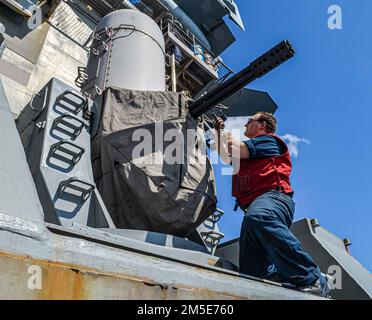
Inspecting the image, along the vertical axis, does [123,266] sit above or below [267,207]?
below

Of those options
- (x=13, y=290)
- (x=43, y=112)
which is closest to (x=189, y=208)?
(x=43, y=112)

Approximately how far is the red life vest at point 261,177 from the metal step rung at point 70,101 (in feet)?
4.02

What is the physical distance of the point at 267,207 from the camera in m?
2.17

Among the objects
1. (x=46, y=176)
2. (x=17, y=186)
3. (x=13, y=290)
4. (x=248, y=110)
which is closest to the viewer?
(x=13, y=290)

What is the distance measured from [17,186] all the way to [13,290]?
12.6 inches

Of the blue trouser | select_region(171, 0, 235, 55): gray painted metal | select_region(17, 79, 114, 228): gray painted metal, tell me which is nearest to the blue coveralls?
the blue trouser

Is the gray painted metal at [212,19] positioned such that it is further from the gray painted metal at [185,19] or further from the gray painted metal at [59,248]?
the gray painted metal at [59,248]

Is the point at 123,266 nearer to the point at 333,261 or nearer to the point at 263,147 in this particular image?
the point at 263,147

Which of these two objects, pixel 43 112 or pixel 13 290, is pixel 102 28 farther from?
pixel 13 290

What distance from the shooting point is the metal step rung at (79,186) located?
7.12 ft

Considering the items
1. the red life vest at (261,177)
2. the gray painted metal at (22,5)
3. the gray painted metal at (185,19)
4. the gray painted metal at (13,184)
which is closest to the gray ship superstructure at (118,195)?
the gray painted metal at (13,184)

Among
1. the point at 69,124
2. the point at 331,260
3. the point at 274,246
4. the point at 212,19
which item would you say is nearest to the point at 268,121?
Answer: the point at 274,246

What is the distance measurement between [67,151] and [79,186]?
245 mm

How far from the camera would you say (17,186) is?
101cm
